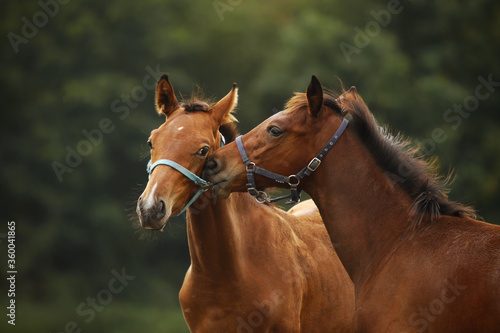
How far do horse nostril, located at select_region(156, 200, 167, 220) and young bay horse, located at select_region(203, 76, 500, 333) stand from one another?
0.51m

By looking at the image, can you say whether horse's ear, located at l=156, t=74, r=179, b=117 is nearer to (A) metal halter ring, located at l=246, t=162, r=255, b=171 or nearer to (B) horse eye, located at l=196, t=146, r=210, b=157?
(B) horse eye, located at l=196, t=146, r=210, b=157

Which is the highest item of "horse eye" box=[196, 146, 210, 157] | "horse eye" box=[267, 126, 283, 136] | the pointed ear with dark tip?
the pointed ear with dark tip

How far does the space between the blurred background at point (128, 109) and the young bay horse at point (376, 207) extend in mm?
19629

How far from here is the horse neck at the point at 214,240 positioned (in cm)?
570

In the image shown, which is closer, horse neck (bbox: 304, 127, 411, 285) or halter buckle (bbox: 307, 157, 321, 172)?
horse neck (bbox: 304, 127, 411, 285)

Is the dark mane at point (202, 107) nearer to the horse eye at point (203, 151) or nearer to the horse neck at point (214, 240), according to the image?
the horse eye at point (203, 151)

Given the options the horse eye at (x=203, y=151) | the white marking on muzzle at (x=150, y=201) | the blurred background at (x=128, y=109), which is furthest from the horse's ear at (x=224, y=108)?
the blurred background at (x=128, y=109)

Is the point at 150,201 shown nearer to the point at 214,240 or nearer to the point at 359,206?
the point at 214,240

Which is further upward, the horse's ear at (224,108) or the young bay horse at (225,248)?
the horse's ear at (224,108)

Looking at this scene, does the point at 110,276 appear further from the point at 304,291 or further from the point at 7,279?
the point at 304,291

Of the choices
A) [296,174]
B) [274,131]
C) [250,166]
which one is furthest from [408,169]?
[250,166]

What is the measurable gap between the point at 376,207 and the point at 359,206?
134 millimetres

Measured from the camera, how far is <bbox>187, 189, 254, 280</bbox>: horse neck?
18.7 feet

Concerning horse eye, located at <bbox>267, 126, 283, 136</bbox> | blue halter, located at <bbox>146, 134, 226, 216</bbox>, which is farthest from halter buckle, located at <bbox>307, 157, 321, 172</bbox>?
blue halter, located at <bbox>146, 134, 226, 216</bbox>
